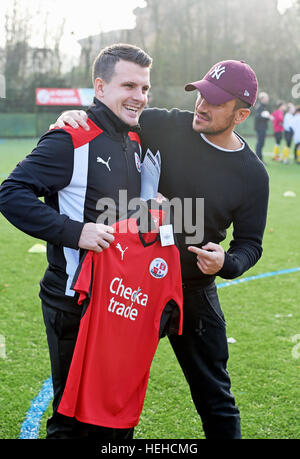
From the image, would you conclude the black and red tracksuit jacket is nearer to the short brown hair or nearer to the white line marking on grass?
the short brown hair

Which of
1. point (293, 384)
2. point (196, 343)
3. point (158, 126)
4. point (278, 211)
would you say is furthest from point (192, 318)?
point (278, 211)

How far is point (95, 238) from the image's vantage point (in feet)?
7.24

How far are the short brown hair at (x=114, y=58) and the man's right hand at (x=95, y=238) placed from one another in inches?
31.0

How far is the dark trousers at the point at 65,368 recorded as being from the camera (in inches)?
95.7

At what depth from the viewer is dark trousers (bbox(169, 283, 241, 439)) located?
9.16 ft

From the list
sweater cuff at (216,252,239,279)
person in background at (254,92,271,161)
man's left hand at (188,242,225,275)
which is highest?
man's left hand at (188,242,225,275)

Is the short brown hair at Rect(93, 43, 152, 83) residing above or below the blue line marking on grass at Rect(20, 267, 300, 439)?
above

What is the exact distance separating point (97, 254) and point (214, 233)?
812mm

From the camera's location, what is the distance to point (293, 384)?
155 inches

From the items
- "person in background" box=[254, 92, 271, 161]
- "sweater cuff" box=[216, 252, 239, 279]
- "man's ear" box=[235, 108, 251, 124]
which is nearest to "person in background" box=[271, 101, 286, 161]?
"person in background" box=[254, 92, 271, 161]

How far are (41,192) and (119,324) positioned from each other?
707 mm

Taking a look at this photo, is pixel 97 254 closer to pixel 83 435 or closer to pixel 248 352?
pixel 83 435

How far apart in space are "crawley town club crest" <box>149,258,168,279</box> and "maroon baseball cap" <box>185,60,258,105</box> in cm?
91

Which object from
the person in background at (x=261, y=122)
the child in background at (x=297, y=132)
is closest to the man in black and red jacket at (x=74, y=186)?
the person in background at (x=261, y=122)
